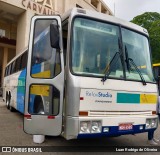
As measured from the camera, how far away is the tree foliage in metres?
39.8

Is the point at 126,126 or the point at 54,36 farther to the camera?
the point at 126,126

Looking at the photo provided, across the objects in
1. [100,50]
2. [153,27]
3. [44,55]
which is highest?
[153,27]

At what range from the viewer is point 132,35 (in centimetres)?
666

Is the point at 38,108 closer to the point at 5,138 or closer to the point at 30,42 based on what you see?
the point at 30,42

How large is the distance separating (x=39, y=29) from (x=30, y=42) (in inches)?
14.1

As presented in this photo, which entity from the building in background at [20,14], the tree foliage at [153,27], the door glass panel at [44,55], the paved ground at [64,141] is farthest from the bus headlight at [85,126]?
the tree foliage at [153,27]

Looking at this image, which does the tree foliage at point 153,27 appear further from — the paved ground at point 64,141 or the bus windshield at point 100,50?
the bus windshield at point 100,50

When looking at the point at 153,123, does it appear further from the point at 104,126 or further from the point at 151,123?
the point at 104,126

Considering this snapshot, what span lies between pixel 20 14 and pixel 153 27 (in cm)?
2155

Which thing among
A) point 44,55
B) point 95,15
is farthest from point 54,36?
point 95,15

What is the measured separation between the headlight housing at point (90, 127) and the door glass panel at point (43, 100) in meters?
0.65

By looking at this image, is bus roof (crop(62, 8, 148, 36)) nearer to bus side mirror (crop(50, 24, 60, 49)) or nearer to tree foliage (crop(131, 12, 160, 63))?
bus side mirror (crop(50, 24, 60, 49))

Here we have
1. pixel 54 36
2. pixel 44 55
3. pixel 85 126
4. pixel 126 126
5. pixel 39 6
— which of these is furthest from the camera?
pixel 39 6

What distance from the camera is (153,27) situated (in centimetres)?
4291
